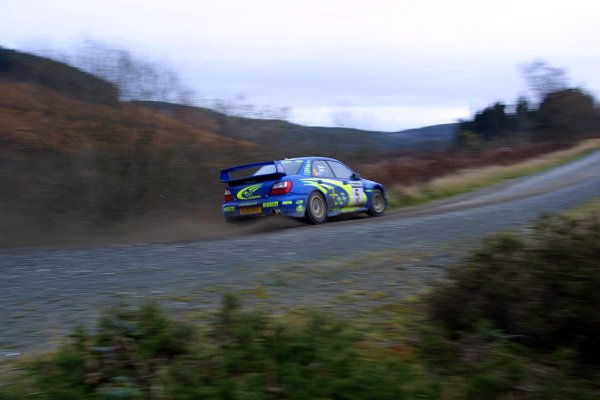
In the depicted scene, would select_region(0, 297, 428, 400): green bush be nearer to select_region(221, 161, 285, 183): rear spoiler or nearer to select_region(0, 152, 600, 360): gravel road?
select_region(0, 152, 600, 360): gravel road

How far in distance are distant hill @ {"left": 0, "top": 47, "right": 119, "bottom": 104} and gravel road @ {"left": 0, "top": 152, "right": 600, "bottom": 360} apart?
4428 mm

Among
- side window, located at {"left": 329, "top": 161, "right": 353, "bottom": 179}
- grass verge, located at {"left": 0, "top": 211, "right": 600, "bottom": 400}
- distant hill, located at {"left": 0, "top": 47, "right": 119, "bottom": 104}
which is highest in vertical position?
distant hill, located at {"left": 0, "top": 47, "right": 119, "bottom": 104}

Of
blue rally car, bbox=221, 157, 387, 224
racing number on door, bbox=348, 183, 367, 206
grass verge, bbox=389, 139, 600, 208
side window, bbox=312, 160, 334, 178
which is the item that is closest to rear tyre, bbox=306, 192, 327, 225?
blue rally car, bbox=221, 157, 387, 224

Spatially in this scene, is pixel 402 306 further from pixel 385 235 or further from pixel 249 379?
pixel 385 235

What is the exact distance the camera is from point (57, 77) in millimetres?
13320

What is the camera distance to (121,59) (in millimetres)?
14031

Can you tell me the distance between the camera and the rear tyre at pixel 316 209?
1266cm

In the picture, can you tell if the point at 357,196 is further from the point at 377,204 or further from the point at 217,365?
the point at 217,365

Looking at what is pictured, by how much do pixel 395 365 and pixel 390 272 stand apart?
9.40 feet

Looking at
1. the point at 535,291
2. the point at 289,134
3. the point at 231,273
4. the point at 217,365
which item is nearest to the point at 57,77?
the point at 289,134

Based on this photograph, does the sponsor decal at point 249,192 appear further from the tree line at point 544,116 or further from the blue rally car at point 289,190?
the tree line at point 544,116

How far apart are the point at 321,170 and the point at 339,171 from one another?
0.86 metres

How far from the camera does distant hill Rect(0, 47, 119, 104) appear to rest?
1326 centimetres

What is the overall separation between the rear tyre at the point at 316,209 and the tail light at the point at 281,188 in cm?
60
